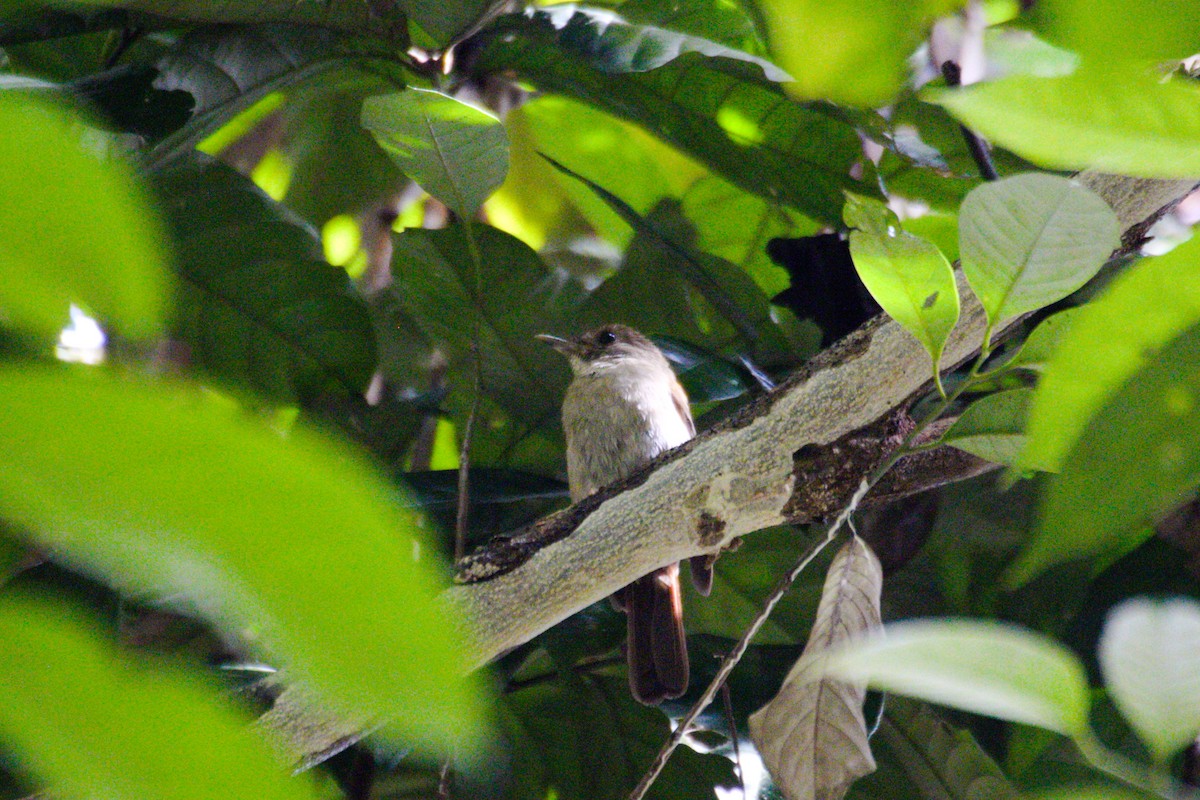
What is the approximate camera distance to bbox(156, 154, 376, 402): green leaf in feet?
9.25

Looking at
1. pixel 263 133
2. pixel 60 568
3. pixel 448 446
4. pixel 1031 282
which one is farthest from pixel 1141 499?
pixel 263 133

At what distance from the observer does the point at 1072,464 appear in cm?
49

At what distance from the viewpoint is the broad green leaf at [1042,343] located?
1.48m

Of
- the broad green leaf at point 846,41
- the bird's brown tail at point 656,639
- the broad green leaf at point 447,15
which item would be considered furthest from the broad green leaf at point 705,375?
the broad green leaf at point 846,41

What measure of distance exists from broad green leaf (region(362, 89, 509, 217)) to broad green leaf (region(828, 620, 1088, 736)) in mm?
1620

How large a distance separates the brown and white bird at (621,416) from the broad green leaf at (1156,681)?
204 cm

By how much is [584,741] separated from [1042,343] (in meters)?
1.69

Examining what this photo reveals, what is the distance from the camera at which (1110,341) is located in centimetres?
59

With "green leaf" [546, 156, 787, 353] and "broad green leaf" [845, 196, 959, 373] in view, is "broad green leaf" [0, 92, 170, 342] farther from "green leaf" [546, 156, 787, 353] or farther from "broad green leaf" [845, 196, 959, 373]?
"green leaf" [546, 156, 787, 353]

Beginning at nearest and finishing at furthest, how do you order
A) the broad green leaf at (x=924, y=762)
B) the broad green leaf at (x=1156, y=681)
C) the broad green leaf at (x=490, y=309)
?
the broad green leaf at (x=1156, y=681)
the broad green leaf at (x=924, y=762)
the broad green leaf at (x=490, y=309)

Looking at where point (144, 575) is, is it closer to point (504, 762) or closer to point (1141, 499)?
point (1141, 499)

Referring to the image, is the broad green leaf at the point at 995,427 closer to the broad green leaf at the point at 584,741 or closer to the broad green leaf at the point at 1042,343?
the broad green leaf at the point at 1042,343

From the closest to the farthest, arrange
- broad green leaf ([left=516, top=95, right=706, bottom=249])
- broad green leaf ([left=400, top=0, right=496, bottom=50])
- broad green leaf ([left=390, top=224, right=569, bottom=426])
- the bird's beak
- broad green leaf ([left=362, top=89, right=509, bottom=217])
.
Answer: broad green leaf ([left=362, top=89, right=509, bottom=217]) → broad green leaf ([left=400, top=0, right=496, bottom=50]) → broad green leaf ([left=390, top=224, right=569, bottom=426]) → the bird's beak → broad green leaf ([left=516, top=95, right=706, bottom=249])

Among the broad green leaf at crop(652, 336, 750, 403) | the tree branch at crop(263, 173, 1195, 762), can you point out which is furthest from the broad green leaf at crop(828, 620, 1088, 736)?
the broad green leaf at crop(652, 336, 750, 403)
